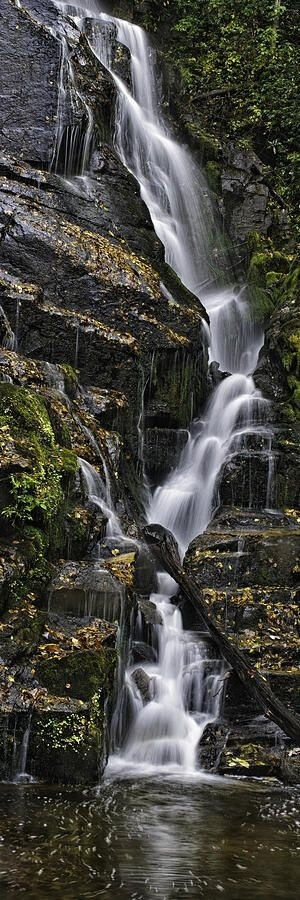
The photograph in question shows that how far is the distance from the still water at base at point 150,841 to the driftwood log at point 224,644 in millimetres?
847

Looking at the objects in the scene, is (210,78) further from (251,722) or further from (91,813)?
(91,813)

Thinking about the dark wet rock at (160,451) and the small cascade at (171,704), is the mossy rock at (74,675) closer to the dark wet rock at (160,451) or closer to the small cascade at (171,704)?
the small cascade at (171,704)

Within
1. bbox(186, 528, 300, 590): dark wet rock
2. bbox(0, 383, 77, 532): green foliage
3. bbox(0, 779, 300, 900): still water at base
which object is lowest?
bbox(0, 779, 300, 900): still water at base

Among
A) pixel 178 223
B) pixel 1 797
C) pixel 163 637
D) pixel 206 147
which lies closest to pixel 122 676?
pixel 163 637

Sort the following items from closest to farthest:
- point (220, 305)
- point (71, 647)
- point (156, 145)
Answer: point (71, 647)
point (220, 305)
point (156, 145)

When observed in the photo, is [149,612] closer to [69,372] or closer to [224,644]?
[224,644]

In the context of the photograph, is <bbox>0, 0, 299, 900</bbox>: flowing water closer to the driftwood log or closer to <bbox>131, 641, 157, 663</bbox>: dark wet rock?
<bbox>131, 641, 157, 663</bbox>: dark wet rock

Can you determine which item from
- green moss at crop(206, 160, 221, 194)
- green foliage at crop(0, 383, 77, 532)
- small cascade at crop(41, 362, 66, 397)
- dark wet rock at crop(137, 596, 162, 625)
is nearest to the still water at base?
dark wet rock at crop(137, 596, 162, 625)

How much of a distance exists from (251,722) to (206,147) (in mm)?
15634

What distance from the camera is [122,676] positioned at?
23.8ft

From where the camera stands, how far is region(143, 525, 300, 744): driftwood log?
680 cm

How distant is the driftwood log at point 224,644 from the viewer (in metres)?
6.80

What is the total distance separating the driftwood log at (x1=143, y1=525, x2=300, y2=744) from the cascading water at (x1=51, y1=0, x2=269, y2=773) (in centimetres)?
20

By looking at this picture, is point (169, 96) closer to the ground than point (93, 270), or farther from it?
farther from it
